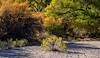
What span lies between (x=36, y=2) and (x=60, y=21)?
15.2 feet

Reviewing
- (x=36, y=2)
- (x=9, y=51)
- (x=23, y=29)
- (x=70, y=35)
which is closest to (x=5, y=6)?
(x=23, y=29)

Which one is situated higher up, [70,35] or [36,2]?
[36,2]

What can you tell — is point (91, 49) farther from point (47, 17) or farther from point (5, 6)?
point (47, 17)

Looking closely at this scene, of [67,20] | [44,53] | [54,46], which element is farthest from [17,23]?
[67,20]

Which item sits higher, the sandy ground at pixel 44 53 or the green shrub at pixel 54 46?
the green shrub at pixel 54 46

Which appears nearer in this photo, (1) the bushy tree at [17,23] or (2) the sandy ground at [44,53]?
(2) the sandy ground at [44,53]

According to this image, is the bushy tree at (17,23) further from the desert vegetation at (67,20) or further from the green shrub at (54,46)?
the green shrub at (54,46)

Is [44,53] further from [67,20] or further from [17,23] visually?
[67,20]

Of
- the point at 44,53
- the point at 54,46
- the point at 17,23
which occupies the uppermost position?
the point at 17,23

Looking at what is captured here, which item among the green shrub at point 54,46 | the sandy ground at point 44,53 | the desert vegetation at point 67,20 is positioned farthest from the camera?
the desert vegetation at point 67,20

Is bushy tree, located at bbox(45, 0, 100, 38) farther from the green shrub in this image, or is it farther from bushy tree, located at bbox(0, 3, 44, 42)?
the green shrub

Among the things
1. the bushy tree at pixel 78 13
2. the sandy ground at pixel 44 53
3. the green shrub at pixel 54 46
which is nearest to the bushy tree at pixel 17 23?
the sandy ground at pixel 44 53

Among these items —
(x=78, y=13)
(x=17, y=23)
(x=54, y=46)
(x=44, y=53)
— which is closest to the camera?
(x=44, y=53)

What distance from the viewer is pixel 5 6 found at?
20.8 metres
